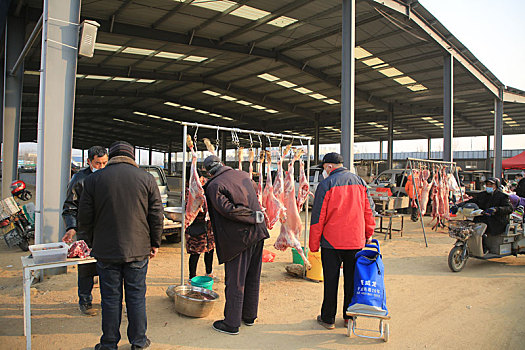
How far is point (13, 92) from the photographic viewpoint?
1033 centimetres

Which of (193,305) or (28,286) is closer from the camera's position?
(28,286)

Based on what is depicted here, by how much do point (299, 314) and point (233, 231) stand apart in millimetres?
1539

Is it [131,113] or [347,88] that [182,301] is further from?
[131,113]

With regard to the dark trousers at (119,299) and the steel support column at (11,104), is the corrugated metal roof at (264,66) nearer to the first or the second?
the steel support column at (11,104)

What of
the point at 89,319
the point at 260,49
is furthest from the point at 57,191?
the point at 260,49

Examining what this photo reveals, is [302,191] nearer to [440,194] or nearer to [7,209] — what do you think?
[440,194]

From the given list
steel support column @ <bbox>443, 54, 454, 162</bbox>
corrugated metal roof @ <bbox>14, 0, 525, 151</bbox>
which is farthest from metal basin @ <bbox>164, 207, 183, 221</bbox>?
steel support column @ <bbox>443, 54, 454, 162</bbox>

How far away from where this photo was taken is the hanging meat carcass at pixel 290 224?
507 centimetres

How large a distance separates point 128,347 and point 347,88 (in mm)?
7056

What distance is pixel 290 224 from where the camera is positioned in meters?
5.18

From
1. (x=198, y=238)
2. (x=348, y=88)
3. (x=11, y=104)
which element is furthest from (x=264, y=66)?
(x=198, y=238)

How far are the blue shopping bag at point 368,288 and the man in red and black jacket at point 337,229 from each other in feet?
0.79

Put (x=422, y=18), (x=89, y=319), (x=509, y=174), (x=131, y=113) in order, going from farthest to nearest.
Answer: (x=131, y=113)
(x=509, y=174)
(x=422, y=18)
(x=89, y=319)

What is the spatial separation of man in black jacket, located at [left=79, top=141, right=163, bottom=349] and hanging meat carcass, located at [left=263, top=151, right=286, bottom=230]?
2.23m
